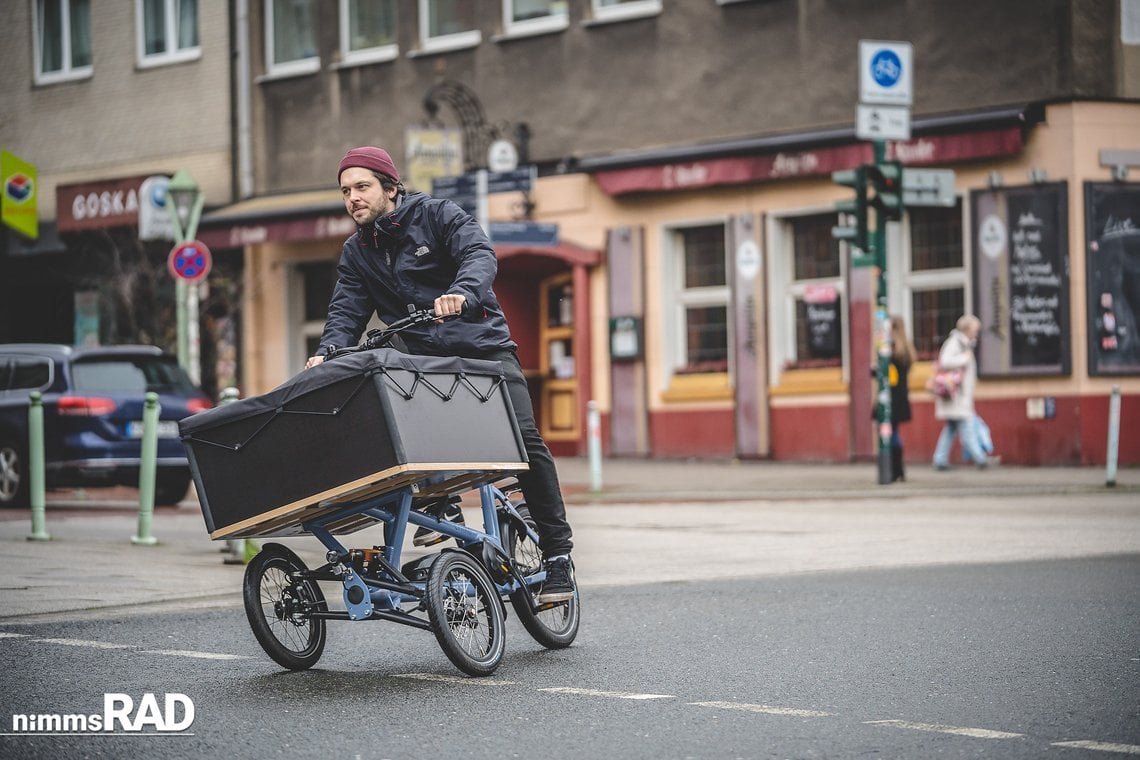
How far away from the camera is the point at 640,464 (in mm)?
24406

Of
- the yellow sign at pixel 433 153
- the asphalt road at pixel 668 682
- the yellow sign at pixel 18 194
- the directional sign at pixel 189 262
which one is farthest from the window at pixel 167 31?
the asphalt road at pixel 668 682

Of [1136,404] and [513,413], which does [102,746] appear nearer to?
[513,413]

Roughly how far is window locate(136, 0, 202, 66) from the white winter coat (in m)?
14.5

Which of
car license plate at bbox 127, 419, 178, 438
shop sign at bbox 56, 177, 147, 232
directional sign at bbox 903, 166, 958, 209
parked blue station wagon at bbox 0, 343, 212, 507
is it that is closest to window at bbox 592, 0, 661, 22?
directional sign at bbox 903, 166, 958, 209

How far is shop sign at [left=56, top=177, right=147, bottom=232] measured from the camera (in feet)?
100

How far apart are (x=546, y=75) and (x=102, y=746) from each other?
69.3 ft

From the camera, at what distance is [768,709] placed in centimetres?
620

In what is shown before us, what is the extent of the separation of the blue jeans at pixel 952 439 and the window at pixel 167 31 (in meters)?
14.9

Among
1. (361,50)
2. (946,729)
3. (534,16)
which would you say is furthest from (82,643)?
(361,50)

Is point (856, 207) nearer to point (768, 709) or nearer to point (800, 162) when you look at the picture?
point (800, 162)

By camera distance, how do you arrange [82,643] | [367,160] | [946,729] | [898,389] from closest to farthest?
[946,729] < [367,160] < [82,643] < [898,389]

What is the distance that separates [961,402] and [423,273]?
1472cm

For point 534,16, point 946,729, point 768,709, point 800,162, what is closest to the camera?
point 946,729

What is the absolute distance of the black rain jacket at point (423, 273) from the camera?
7156mm
